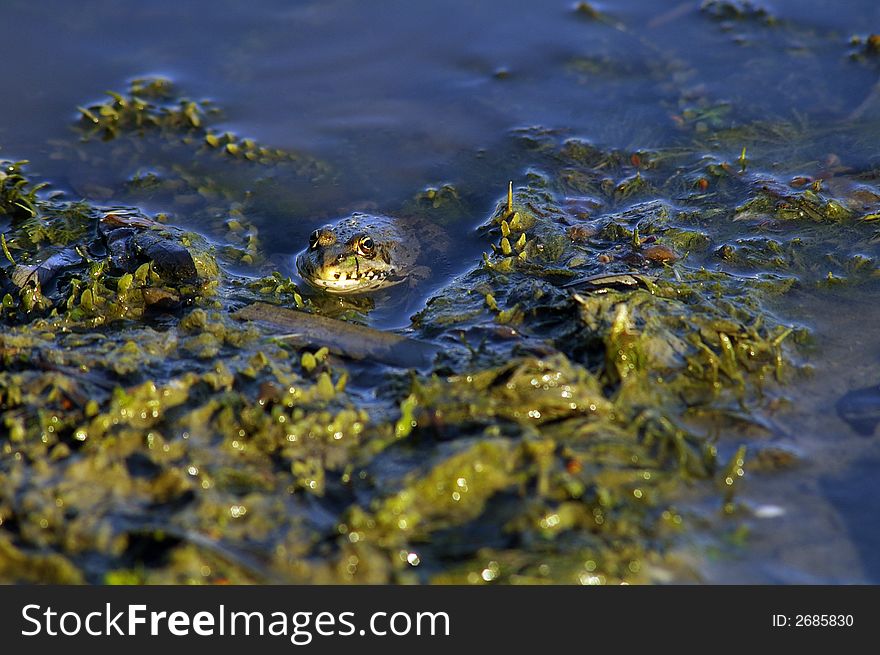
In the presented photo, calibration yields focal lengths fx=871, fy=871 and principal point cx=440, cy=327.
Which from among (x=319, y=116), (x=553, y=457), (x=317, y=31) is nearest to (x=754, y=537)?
(x=553, y=457)

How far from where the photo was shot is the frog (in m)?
5.44

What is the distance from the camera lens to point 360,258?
546 centimetres

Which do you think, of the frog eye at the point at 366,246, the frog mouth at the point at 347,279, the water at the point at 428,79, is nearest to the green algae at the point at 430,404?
the frog mouth at the point at 347,279

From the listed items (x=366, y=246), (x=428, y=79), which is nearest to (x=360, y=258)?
(x=366, y=246)

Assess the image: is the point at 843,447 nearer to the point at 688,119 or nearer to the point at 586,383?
the point at 586,383

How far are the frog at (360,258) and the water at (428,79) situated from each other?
20 centimetres

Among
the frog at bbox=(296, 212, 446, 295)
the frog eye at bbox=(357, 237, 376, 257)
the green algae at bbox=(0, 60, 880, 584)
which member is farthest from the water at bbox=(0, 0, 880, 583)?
the green algae at bbox=(0, 60, 880, 584)

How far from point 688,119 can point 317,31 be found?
139 inches

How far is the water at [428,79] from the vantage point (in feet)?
21.9

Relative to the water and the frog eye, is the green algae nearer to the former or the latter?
the frog eye

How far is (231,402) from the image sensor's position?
387 centimetres

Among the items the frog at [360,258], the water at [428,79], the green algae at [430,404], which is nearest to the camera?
the green algae at [430,404]

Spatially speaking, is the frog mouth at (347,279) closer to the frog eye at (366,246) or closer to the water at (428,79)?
the frog eye at (366,246)

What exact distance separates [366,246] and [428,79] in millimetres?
2725
